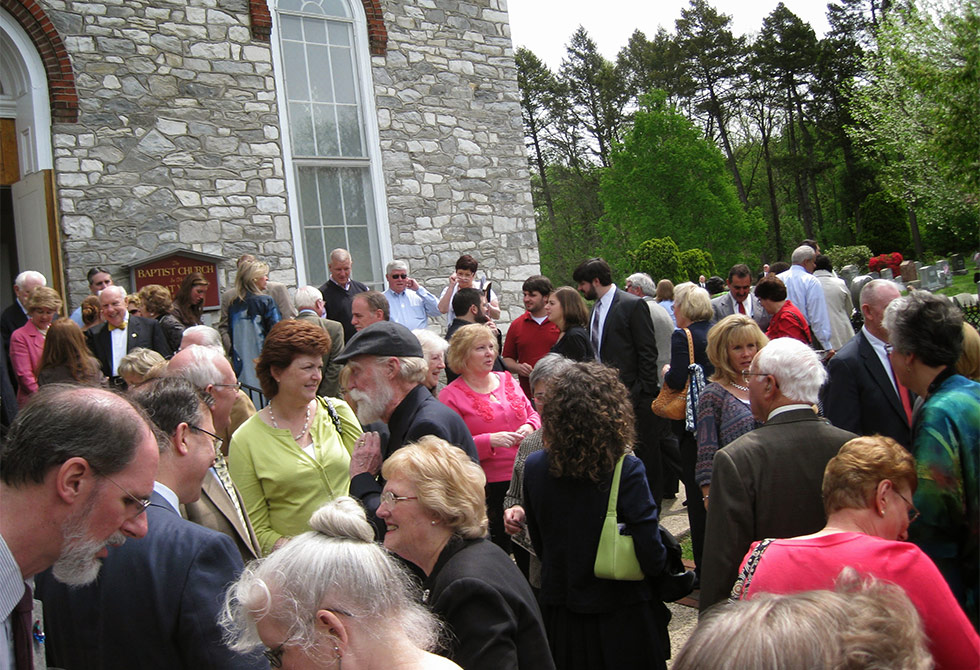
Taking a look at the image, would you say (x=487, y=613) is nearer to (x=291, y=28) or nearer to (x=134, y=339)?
(x=134, y=339)

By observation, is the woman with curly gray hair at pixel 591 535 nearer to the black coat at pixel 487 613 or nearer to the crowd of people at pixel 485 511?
the crowd of people at pixel 485 511

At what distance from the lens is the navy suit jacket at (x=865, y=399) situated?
167 inches

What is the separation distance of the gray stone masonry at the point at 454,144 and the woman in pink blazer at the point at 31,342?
15.6ft

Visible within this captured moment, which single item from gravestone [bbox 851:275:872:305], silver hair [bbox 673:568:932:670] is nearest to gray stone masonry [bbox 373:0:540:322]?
gravestone [bbox 851:275:872:305]

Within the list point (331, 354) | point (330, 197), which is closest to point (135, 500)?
point (331, 354)

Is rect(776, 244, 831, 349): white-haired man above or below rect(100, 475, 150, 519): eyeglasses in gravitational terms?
above

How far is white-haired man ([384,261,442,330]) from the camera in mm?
9044

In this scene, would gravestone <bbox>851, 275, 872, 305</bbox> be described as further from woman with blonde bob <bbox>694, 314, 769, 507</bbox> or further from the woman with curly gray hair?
the woman with curly gray hair

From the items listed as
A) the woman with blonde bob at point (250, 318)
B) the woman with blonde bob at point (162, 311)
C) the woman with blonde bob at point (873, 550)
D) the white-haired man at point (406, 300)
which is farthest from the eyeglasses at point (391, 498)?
the white-haired man at point (406, 300)

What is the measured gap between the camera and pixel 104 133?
9180mm

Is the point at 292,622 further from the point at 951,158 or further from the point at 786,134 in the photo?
the point at 786,134

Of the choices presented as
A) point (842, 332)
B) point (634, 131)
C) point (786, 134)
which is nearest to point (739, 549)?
point (842, 332)

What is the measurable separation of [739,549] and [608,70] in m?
39.6

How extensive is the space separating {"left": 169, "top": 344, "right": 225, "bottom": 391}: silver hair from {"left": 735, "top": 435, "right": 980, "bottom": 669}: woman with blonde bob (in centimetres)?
231
